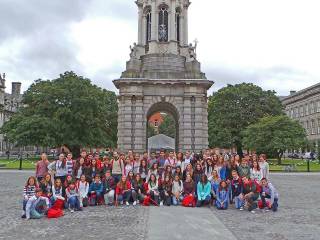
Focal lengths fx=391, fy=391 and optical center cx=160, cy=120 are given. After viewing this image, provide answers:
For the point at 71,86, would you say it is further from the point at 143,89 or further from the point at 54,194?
the point at 54,194

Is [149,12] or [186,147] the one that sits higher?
[149,12]

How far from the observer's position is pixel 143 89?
99.3 ft

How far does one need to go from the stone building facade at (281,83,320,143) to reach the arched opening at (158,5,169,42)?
52.5m

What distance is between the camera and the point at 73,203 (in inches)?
529

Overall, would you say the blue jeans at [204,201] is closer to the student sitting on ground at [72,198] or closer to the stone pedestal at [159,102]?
the student sitting on ground at [72,198]

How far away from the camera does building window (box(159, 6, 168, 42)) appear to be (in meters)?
32.8

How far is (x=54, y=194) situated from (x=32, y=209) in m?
1.49

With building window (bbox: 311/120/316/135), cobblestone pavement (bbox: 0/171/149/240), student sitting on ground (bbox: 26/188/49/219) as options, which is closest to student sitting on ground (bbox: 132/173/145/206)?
cobblestone pavement (bbox: 0/171/149/240)

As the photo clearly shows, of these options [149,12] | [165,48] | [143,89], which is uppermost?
[149,12]

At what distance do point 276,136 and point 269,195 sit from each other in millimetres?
35573

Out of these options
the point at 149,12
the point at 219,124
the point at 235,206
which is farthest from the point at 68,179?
the point at 219,124

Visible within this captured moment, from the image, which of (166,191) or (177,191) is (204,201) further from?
(166,191)

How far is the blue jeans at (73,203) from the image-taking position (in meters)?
Result: 13.4

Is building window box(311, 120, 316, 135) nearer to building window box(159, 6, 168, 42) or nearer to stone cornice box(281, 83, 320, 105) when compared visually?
stone cornice box(281, 83, 320, 105)
